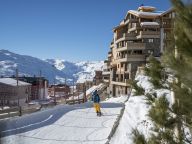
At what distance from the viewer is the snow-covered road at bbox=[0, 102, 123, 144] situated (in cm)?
1867

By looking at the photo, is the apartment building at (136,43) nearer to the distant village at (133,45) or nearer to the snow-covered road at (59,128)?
the distant village at (133,45)

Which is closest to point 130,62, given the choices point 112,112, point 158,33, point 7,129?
point 158,33

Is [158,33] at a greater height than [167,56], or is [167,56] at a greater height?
[158,33]

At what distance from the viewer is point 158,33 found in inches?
2201

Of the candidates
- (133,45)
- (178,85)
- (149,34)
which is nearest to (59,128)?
(178,85)

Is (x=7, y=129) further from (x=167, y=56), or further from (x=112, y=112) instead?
(x=167, y=56)

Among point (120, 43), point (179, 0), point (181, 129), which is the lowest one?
point (181, 129)

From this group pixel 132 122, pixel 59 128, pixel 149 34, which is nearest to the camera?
pixel 132 122

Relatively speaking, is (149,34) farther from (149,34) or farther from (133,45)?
(133,45)

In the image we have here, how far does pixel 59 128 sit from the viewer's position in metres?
22.0

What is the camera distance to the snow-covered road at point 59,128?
1867cm

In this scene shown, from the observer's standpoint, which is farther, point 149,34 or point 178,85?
point 149,34

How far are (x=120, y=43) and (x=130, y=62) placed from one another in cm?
785

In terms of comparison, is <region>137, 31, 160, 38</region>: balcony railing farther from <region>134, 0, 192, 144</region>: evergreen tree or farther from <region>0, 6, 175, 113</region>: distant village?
<region>134, 0, 192, 144</region>: evergreen tree
